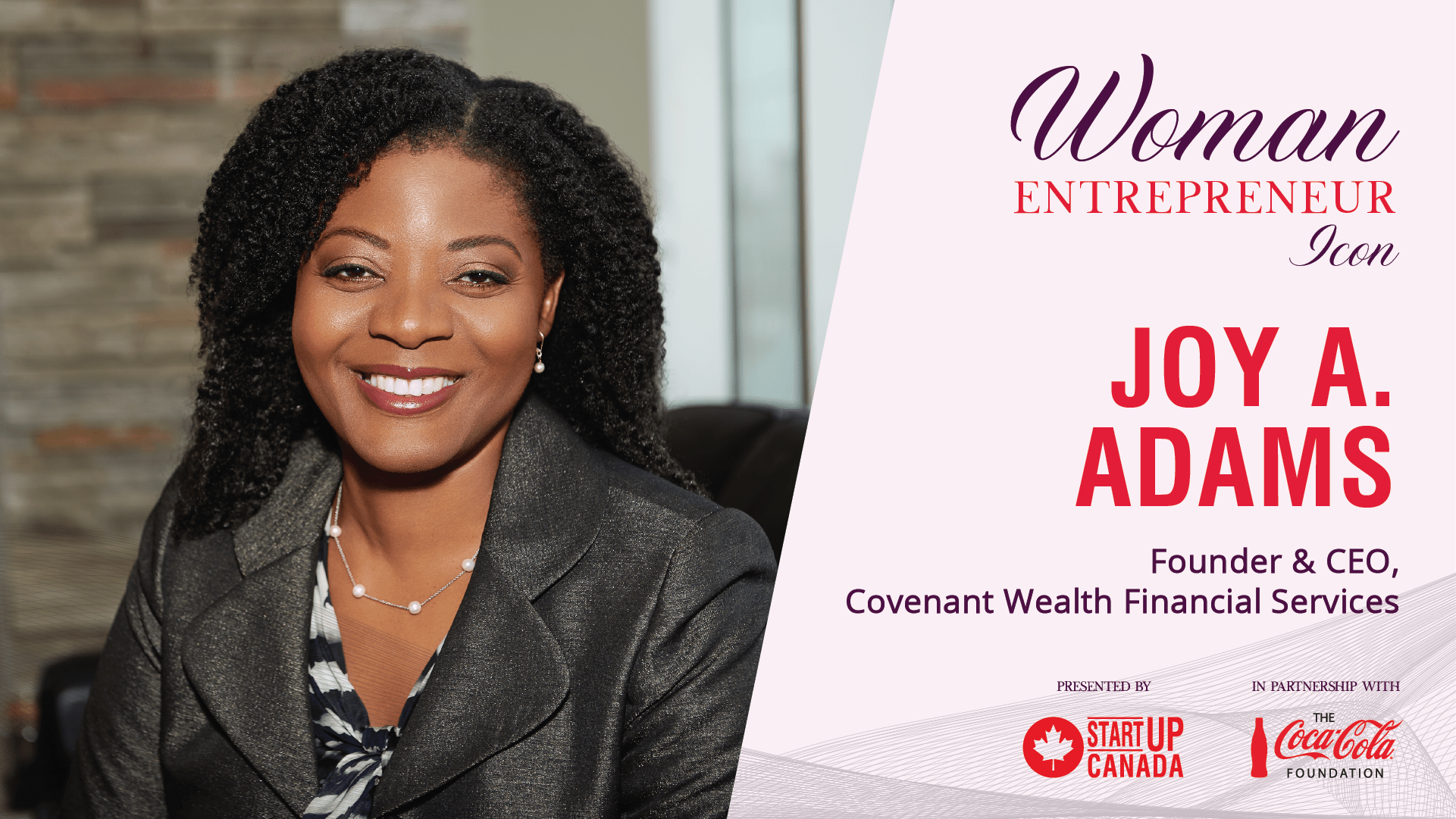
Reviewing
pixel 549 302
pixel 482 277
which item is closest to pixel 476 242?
pixel 482 277

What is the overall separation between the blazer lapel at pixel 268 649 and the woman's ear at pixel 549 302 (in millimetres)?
282

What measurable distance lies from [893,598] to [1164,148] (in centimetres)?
33

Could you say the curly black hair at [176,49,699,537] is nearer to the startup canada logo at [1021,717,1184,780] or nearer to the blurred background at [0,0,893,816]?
the startup canada logo at [1021,717,1184,780]

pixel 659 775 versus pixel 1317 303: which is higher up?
pixel 1317 303

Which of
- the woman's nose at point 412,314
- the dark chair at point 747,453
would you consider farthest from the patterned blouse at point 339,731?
the dark chair at point 747,453

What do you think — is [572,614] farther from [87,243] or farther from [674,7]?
[674,7]

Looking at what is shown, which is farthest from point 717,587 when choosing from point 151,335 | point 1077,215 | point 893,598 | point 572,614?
point 151,335

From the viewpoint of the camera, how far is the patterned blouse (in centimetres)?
102

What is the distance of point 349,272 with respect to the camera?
3.32 ft

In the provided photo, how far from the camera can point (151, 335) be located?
9.57ft

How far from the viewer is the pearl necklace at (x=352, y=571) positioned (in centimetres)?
113

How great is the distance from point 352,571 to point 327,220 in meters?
0.34

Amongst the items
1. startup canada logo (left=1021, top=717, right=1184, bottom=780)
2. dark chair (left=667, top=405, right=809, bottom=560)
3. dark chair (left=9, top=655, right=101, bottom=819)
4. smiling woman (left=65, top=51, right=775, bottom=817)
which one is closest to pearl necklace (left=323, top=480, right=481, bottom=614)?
smiling woman (left=65, top=51, right=775, bottom=817)

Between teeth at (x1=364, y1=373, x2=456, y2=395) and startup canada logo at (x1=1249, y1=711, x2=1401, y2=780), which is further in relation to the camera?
teeth at (x1=364, y1=373, x2=456, y2=395)
